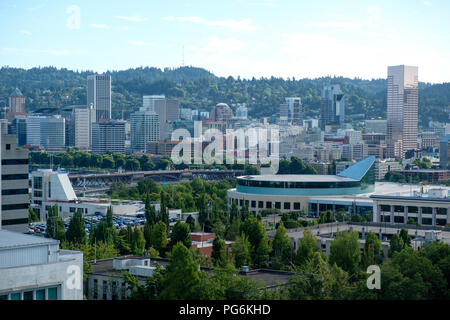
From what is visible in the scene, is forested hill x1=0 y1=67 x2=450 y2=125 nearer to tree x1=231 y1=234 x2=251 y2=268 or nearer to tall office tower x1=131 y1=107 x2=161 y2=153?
tall office tower x1=131 y1=107 x2=161 y2=153

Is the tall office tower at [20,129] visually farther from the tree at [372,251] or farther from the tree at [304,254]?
the tree at [304,254]

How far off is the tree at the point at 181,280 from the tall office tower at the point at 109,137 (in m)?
74.8

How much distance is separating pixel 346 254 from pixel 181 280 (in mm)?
5891

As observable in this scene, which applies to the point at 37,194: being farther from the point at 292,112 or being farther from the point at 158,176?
the point at 292,112

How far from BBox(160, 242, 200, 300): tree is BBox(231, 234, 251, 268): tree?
5.77 metres

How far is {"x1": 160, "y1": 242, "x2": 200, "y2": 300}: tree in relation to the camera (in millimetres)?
10977

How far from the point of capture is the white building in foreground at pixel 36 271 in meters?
9.71

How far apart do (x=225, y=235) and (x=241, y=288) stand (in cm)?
1083

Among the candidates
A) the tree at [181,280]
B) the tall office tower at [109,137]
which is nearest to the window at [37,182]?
the tree at [181,280]

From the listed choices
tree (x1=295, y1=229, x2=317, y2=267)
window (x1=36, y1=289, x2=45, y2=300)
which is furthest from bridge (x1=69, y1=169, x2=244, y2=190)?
window (x1=36, y1=289, x2=45, y2=300)

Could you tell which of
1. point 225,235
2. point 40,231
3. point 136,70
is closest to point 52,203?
point 40,231

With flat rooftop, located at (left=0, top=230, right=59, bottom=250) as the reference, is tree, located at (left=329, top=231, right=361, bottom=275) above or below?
below

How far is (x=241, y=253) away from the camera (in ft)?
57.1
